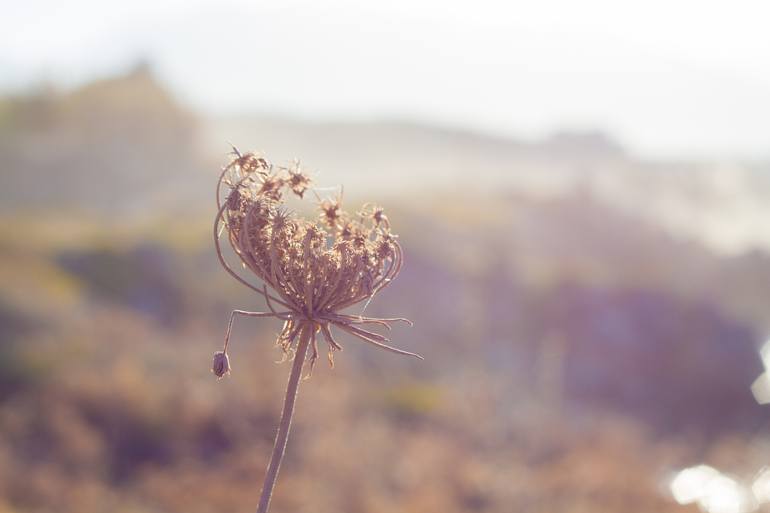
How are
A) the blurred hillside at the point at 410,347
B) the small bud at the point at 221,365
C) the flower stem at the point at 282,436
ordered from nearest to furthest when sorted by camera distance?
the flower stem at the point at 282,436, the small bud at the point at 221,365, the blurred hillside at the point at 410,347

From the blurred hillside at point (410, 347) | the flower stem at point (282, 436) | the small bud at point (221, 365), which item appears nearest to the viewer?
the flower stem at point (282, 436)

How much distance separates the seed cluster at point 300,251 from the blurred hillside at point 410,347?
20 centimetres

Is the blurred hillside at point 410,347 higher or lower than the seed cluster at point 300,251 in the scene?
higher

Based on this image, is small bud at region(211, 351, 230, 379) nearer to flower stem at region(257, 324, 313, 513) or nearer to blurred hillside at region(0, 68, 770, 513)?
flower stem at region(257, 324, 313, 513)

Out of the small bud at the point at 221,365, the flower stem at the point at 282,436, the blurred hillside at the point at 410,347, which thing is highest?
the blurred hillside at the point at 410,347

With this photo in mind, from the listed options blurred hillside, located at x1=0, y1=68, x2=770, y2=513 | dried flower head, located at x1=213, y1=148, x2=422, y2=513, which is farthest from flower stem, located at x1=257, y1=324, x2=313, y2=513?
blurred hillside, located at x1=0, y1=68, x2=770, y2=513

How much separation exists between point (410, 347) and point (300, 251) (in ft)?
61.1

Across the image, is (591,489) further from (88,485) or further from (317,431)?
(88,485)

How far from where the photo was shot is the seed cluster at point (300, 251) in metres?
2.06

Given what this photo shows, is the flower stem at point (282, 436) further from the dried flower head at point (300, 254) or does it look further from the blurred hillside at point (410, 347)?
A: the blurred hillside at point (410, 347)

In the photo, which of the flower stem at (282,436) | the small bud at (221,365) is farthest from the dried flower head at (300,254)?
the flower stem at (282,436)

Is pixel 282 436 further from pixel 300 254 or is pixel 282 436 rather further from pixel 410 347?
pixel 410 347

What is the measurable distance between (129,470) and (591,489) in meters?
7.19

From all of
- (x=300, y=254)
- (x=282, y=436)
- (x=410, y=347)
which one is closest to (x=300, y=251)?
(x=300, y=254)
